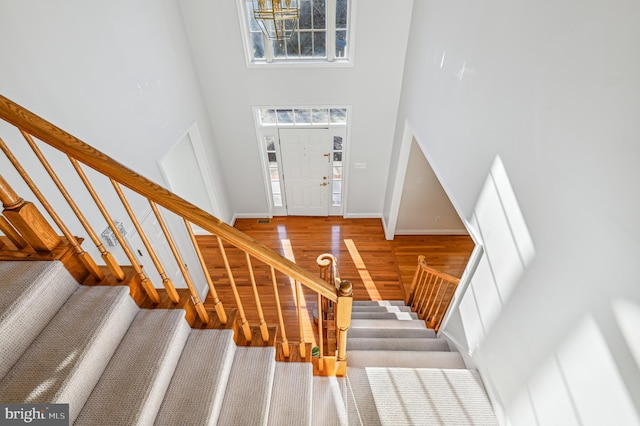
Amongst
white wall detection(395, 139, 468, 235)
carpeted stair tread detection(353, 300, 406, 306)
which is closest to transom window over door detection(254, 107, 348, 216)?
white wall detection(395, 139, 468, 235)

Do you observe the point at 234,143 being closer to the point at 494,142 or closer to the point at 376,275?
the point at 376,275

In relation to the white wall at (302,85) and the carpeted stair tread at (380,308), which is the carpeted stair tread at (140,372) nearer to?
the carpeted stair tread at (380,308)

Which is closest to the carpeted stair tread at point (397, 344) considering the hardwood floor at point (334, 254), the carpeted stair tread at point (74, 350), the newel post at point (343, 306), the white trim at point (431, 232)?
the hardwood floor at point (334, 254)

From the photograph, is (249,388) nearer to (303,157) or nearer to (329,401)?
(329,401)

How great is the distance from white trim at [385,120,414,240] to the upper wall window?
134cm

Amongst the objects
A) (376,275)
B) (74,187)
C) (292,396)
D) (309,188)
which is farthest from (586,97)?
(309,188)

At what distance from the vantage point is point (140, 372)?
4.24 feet

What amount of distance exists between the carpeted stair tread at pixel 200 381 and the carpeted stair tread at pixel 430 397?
1.20 metres

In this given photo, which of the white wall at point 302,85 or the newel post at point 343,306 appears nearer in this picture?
the newel post at point 343,306

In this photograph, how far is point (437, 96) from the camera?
2.92 m

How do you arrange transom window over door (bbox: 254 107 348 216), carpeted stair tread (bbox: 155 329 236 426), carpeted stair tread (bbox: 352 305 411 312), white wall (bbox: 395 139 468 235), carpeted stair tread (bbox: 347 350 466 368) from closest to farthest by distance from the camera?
1. carpeted stair tread (bbox: 155 329 236 426)
2. carpeted stair tread (bbox: 347 350 466 368)
3. carpeted stair tread (bbox: 352 305 411 312)
4. white wall (bbox: 395 139 468 235)
5. transom window over door (bbox: 254 107 348 216)

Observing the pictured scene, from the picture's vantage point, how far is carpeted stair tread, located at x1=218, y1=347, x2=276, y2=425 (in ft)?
4.63

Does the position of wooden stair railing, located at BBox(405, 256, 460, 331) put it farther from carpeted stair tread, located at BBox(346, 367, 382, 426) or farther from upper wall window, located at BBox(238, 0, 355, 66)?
upper wall window, located at BBox(238, 0, 355, 66)

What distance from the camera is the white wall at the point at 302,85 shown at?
3.73m
